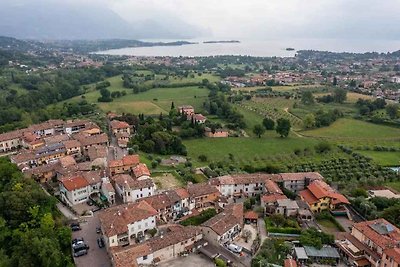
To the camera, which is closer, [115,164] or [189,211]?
[189,211]

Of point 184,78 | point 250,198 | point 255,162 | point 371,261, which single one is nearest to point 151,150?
point 255,162

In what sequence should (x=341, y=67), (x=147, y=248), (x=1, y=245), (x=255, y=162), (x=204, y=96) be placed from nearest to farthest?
(x=147, y=248) → (x=1, y=245) → (x=255, y=162) → (x=204, y=96) → (x=341, y=67)

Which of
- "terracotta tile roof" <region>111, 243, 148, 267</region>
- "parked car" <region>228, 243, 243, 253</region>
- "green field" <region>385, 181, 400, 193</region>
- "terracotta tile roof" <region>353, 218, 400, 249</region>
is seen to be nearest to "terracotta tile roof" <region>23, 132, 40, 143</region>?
"terracotta tile roof" <region>111, 243, 148, 267</region>

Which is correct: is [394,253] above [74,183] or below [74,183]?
above

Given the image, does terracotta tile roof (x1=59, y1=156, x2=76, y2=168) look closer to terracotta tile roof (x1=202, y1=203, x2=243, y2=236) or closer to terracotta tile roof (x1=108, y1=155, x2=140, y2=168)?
terracotta tile roof (x1=108, y1=155, x2=140, y2=168)

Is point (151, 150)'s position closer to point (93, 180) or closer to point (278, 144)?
point (93, 180)

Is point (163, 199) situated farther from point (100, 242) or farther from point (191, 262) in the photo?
point (191, 262)

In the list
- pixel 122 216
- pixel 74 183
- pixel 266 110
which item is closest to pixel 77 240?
pixel 122 216

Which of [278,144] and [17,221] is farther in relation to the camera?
[278,144]
